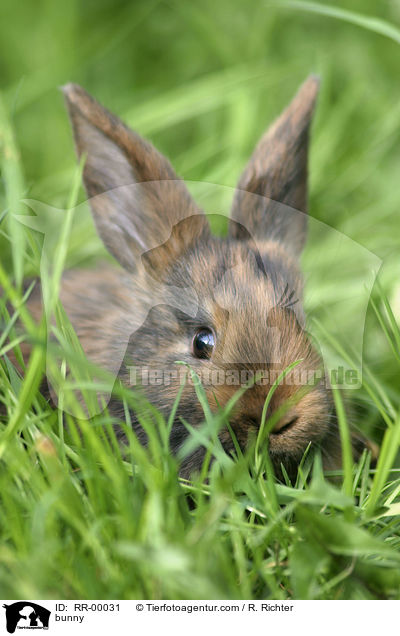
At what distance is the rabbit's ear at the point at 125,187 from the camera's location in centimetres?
336

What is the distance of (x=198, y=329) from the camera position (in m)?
3.17

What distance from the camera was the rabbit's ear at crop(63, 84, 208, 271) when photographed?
3355 millimetres

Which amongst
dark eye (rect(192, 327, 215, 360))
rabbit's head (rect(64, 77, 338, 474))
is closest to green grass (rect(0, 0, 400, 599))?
rabbit's head (rect(64, 77, 338, 474))

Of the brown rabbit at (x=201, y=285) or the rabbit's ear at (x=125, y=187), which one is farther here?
the rabbit's ear at (x=125, y=187)

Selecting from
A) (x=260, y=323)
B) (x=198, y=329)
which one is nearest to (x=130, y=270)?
(x=198, y=329)

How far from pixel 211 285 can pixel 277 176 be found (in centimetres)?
81

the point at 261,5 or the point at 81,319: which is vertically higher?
the point at 261,5

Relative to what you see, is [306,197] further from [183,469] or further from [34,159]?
[34,159]

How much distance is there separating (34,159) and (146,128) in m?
1.03
